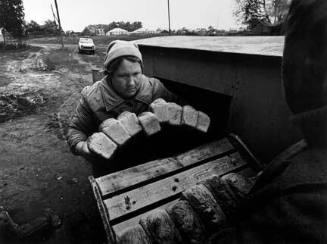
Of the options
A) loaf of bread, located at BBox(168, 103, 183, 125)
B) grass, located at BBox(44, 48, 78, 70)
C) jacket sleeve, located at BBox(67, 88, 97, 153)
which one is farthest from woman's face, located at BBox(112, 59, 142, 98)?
grass, located at BBox(44, 48, 78, 70)

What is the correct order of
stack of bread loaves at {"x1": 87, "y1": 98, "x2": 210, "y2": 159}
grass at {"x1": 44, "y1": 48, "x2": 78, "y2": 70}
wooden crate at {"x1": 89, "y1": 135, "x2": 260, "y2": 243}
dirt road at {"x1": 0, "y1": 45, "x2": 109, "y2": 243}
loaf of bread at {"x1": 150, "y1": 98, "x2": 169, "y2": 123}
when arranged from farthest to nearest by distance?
1. grass at {"x1": 44, "y1": 48, "x2": 78, "y2": 70}
2. dirt road at {"x1": 0, "y1": 45, "x2": 109, "y2": 243}
3. loaf of bread at {"x1": 150, "y1": 98, "x2": 169, "y2": 123}
4. stack of bread loaves at {"x1": 87, "y1": 98, "x2": 210, "y2": 159}
5. wooden crate at {"x1": 89, "y1": 135, "x2": 260, "y2": 243}

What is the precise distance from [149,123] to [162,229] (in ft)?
3.44

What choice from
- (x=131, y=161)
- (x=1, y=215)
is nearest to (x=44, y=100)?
(x=1, y=215)

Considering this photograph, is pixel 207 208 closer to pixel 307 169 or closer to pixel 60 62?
pixel 307 169

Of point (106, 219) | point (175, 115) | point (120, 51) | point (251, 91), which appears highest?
point (120, 51)

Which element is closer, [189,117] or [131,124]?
[131,124]

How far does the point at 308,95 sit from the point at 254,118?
68.6 inches

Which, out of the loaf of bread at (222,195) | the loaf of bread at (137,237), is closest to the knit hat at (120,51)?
the loaf of bread at (222,195)

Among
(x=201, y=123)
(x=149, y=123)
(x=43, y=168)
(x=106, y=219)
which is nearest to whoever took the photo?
(x=106, y=219)

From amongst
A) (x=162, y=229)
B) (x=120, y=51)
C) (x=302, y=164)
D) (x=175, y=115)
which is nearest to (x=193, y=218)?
(x=162, y=229)

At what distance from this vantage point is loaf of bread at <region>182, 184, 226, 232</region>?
61.3 inches

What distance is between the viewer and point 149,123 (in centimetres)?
238

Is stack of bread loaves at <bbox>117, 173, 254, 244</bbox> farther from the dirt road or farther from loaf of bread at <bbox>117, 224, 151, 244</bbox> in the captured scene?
the dirt road

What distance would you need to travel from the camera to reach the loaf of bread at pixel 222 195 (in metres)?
1.58
